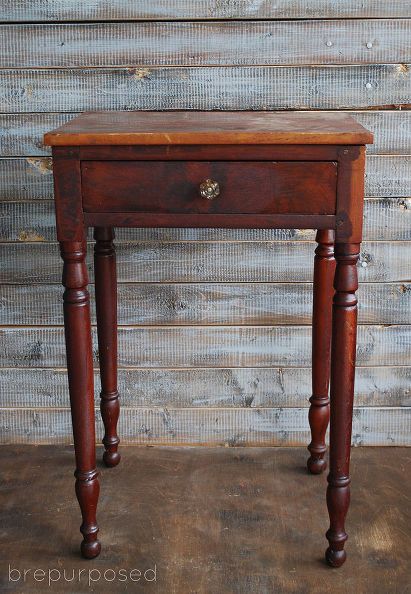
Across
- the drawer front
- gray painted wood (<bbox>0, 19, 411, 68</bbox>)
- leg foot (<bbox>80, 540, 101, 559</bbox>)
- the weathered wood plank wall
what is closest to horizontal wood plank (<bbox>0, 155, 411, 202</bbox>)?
the weathered wood plank wall

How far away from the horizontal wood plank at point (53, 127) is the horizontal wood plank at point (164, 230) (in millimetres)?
22

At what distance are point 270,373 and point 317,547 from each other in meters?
0.59

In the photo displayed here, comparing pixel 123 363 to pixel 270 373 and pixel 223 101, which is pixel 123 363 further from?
pixel 223 101

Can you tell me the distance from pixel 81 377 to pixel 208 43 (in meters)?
0.97

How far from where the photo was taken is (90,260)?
7.42 ft

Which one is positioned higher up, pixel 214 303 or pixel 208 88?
pixel 208 88

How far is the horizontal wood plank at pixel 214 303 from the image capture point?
2252 mm

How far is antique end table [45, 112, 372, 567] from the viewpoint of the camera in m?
1.56

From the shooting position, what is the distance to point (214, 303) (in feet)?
7.43

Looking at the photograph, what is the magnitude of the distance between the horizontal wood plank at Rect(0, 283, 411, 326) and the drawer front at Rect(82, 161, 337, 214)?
665 mm

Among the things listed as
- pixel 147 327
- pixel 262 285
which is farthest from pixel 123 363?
pixel 262 285

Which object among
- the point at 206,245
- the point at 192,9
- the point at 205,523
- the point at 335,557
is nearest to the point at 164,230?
the point at 206,245

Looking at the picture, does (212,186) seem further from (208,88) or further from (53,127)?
(53,127)

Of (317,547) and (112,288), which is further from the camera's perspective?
(112,288)
